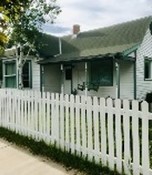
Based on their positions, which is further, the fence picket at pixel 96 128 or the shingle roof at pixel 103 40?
the shingle roof at pixel 103 40

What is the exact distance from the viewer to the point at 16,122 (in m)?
7.98

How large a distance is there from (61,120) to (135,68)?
12309 millimetres

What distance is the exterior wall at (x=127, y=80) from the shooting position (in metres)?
17.8

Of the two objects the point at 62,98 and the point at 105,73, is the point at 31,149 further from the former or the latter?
the point at 105,73

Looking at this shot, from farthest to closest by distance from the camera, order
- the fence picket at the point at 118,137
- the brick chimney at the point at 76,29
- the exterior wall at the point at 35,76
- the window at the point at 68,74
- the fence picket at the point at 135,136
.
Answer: the brick chimney at the point at 76,29 → the window at the point at 68,74 → the exterior wall at the point at 35,76 → the fence picket at the point at 118,137 → the fence picket at the point at 135,136

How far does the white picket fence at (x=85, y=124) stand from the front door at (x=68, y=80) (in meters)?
12.3

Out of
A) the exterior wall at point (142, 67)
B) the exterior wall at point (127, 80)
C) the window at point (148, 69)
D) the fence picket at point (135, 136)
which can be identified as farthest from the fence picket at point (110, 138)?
the window at point (148, 69)

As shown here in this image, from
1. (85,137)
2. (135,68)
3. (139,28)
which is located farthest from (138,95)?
(85,137)

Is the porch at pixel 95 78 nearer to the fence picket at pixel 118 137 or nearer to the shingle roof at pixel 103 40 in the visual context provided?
the shingle roof at pixel 103 40

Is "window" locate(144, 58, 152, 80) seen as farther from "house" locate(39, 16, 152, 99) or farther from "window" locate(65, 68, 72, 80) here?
"window" locate(65, 68, 72, 80)

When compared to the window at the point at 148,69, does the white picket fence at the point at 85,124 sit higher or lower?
lower

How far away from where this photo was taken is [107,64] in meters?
18.5

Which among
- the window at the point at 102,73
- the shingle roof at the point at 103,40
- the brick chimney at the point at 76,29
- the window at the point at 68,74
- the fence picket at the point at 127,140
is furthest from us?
the brick chimney at the point at 76,29

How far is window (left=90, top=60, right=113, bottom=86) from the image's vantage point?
722 inches
